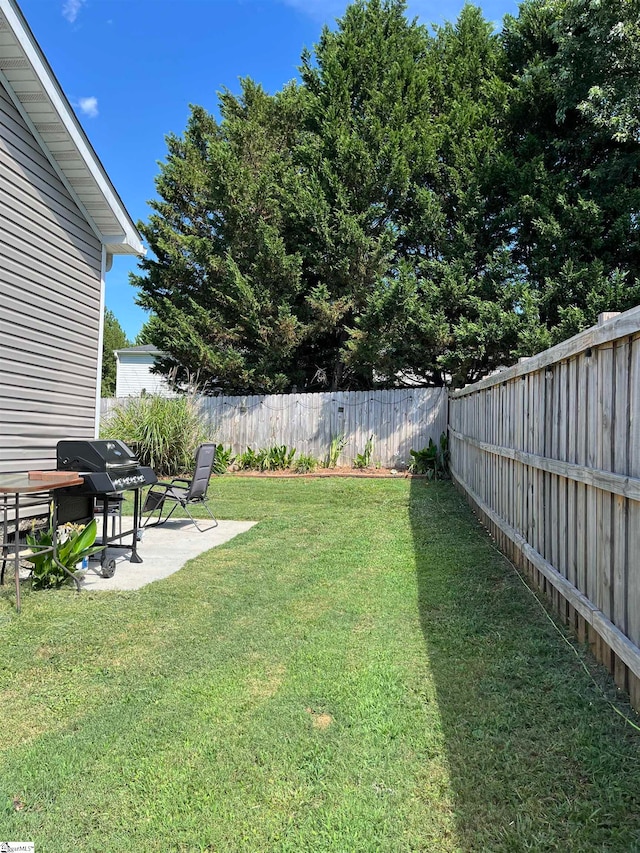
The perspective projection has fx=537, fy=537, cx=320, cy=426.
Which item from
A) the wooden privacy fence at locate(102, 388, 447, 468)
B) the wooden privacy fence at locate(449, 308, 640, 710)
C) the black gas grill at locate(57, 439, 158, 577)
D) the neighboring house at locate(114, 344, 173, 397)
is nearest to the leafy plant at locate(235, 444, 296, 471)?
the wooden privacy fence at locate(102, 388, 447, 468)

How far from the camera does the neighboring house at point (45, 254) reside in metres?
5.16

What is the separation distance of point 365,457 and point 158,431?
15.2 ft

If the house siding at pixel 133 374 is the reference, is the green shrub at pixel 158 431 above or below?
below

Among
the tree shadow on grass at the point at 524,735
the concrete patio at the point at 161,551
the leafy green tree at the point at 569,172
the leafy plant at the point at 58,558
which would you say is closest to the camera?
the tree shadow on grass at the point at 524,735

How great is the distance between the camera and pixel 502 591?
13.1 ft

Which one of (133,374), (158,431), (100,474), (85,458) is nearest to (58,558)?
(100,474)

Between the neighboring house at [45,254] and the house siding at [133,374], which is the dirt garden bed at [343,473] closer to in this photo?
the neighboring house at [45,254]

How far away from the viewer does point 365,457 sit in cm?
1238

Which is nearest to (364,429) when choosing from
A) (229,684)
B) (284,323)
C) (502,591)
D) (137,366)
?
(284,323)

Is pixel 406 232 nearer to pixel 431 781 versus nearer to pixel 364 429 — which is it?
pixel 364 429

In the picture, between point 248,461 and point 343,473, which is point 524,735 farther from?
point 248,461

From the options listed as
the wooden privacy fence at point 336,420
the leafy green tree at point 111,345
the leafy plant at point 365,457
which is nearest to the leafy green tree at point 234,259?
the wooden privacy fence at point 336,420

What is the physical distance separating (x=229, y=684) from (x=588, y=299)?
37.7ft

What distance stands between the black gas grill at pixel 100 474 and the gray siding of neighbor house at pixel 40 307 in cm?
75
